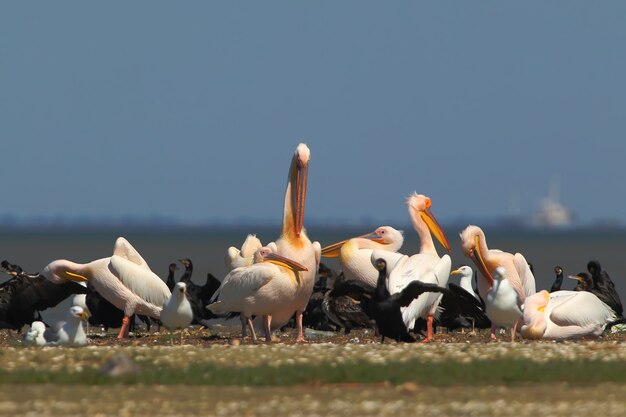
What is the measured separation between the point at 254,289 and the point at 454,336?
2820mm

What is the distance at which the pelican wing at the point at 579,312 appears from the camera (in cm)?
1319

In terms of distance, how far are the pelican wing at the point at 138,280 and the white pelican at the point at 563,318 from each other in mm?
3750

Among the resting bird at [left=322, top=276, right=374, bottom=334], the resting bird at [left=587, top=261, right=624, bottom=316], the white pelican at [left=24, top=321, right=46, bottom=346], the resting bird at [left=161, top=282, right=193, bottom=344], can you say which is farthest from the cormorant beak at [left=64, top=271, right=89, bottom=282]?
the resting bird at [left=587, top=261, right=624, bottom=316]

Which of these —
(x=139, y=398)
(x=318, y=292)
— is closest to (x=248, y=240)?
(x=318, y=292)

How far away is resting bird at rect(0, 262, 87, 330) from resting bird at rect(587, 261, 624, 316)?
599cm

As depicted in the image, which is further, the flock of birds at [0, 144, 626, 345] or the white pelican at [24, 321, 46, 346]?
the flock of birds at [0, 144, 626, 345]

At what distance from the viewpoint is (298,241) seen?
13539 millimetres

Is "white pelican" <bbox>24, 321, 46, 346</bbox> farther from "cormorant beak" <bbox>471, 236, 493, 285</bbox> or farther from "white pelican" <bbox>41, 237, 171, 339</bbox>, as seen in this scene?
"cormorant beak" <bbox>471, 236, 493, 285</bbox>

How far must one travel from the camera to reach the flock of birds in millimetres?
12922

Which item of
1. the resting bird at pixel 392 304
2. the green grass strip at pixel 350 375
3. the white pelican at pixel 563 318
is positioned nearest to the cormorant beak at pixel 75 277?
the resting bird at pixel 392 304

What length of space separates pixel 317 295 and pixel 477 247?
8.11ft

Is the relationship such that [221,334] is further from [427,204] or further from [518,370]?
[518,370]

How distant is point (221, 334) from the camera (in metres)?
15.5

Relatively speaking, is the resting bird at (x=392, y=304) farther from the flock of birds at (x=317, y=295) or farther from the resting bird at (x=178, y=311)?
the resting bird at (x=178, y=311)
